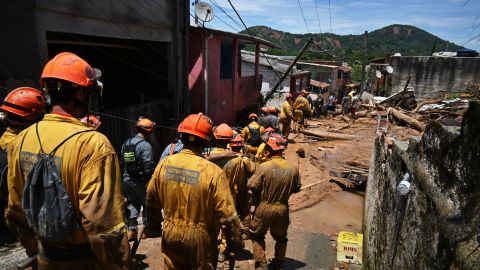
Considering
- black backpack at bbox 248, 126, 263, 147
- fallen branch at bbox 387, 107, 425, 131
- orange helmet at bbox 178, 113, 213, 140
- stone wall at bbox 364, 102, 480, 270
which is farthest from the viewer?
fallen branch at bbox 387, 107, 425, 131

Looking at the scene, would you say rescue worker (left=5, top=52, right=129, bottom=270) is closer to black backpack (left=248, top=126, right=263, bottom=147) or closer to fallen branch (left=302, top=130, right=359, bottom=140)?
black backpack (left=248, top=126, right=263, bottom=147)

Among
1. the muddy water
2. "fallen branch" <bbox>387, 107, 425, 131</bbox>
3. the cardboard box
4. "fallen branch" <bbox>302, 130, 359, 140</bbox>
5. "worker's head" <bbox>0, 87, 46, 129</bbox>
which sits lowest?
the muddy water

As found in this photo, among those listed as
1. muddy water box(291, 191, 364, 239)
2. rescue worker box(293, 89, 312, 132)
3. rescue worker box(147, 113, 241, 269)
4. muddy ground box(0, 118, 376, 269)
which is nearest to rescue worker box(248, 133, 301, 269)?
muddy ground box(0, 118, 376, 269)

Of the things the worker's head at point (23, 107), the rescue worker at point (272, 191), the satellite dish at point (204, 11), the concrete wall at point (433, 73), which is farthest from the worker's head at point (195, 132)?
the concrete wall at point (433, 73)

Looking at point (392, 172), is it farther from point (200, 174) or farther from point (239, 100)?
point (239, 100)

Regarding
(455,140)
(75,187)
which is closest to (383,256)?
(455,140)

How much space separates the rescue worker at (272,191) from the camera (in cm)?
452

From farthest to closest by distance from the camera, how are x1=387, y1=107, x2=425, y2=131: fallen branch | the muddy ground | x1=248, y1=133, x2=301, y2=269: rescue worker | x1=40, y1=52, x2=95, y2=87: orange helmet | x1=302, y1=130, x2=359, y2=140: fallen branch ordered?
x1=302, y1=130, x2=359, y2=140: fallen branch
x1=387, y1=107, x2=425, y2=131: fallen branch
the muddy ground
x1=248, y1=133, x2=301, y2=269: rescue worker
x1=40, y1=52, x2=95, y2=87: orange helmet

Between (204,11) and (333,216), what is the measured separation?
7454 mm

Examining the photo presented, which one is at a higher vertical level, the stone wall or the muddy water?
the stone wall

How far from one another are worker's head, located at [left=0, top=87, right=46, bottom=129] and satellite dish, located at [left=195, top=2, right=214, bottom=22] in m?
8.16

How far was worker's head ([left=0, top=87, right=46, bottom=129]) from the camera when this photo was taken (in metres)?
3.14

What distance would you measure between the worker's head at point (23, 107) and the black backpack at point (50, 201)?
1.50m

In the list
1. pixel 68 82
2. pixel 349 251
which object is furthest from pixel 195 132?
pixel 349 251
